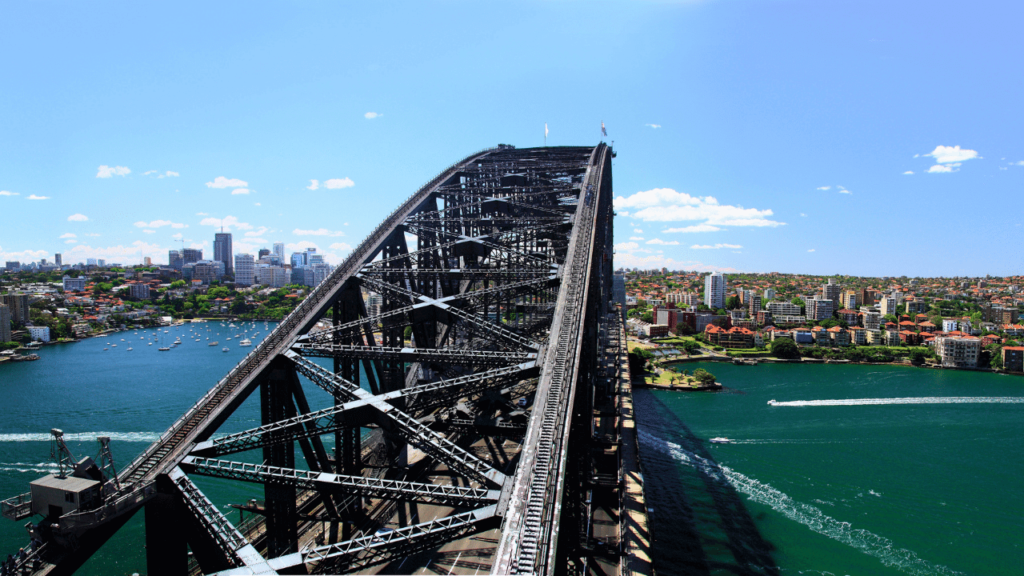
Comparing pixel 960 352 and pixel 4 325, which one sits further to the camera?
pixel 4 325

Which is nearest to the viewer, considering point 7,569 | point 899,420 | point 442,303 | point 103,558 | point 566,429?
point 7,569

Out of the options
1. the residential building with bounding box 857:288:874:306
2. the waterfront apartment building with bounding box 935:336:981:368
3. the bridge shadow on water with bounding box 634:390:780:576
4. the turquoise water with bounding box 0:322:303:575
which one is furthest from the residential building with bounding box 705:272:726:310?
the bridge shadow on water with bounding box 634:390:780:576

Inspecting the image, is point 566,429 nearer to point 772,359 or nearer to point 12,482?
point 12,482

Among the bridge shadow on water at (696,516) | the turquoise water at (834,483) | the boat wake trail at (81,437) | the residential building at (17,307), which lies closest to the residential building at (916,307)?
the turquoise water at (834,483)

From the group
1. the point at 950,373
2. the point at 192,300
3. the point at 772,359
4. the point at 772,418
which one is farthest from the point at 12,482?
the point at 192,300

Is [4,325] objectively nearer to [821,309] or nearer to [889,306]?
[821,309]

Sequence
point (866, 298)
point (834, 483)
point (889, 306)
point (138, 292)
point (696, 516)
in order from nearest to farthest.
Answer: point (696, 516)
point (834, 483)
point (889, 306)
point (138, 292)
point (866, 298)

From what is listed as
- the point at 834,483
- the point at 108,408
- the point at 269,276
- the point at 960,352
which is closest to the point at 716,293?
the point at 960,352

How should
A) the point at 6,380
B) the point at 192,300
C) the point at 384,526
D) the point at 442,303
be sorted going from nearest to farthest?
the point at 384,526
the point at 442,303
the point at 6,380
the point at 192,300
